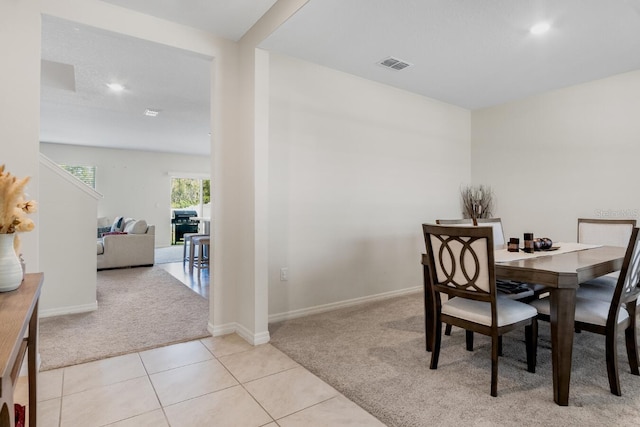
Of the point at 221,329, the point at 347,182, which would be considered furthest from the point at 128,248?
the point at 347,182

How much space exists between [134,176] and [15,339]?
9.11 meters

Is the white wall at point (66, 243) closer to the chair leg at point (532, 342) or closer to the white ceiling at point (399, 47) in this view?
the white ceiling at point (399, 47)

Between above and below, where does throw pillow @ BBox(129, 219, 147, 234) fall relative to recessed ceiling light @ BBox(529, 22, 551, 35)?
below

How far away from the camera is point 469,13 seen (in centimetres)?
255

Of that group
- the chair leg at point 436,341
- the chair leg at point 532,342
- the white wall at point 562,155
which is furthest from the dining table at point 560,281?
the white wall at point 562,155

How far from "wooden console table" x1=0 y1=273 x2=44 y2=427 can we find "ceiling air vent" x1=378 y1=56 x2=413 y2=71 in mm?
3156

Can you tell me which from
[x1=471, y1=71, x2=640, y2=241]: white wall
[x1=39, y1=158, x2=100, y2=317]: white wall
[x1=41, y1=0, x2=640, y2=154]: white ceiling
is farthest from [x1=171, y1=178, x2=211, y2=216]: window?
[x1=471, y1=71, x2=640, y2=241]: white wall

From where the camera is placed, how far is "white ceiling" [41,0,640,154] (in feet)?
8.30

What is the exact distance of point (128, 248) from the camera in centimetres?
612

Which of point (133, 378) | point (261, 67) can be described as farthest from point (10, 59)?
point (133, 378)

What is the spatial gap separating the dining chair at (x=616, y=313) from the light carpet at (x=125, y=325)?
2674 millimetres

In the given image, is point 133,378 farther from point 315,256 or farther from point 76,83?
point 76,83

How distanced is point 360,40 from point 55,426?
324 cm

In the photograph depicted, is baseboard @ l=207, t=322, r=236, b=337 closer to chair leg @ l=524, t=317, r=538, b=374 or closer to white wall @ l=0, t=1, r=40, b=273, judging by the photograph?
white wall @ l=0, t=1, r=40, b=273
